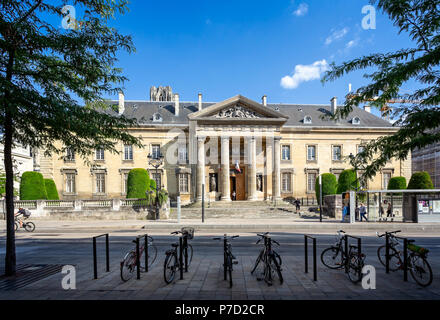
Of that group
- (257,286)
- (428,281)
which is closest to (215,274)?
(257,286)

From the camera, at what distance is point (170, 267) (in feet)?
21.7

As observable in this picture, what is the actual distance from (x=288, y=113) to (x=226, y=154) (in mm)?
15250

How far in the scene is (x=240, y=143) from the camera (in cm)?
4041

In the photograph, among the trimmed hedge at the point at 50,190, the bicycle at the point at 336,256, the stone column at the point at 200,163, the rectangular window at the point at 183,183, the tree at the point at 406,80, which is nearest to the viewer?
the tree at the point at 406,80

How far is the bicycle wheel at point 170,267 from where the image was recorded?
6.46m

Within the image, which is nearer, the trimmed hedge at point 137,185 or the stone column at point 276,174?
the trimmed hedge at point 137,185

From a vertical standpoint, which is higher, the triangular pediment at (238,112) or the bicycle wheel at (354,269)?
the triangular pediment at (238,112)

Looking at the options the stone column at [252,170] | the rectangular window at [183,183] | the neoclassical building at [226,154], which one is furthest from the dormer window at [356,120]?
the rectangular window at [183,183]

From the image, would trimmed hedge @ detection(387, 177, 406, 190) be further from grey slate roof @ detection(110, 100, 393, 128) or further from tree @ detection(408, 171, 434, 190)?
grey slate roof @ detection(110, 100, 393, 128)

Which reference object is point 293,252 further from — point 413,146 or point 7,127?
point 7,127

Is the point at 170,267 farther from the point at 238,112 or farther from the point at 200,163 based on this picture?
the point at 238,112

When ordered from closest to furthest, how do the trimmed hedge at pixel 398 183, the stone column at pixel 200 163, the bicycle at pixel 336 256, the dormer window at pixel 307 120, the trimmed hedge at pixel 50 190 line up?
the bicycle at pixel 336 256 < the trimmed hedge at pixel 398 183 < the trimmed hedge at pixel 50 190 < the stone column at pixel 200 163 < the dormer window at pixel 307 120

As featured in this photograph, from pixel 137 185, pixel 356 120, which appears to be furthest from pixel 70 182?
pixel 356 120

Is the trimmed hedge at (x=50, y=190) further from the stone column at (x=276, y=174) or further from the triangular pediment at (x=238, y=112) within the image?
the stone column at (x=276, y=174)
